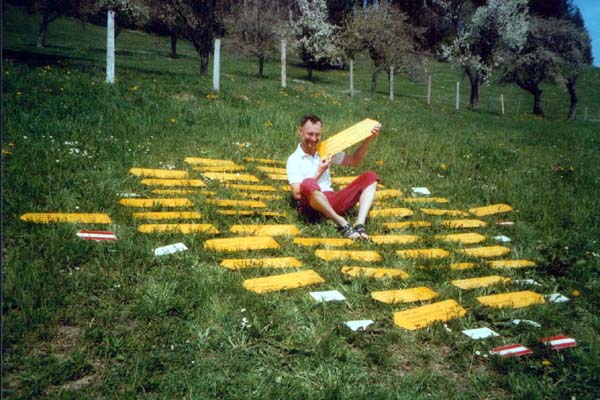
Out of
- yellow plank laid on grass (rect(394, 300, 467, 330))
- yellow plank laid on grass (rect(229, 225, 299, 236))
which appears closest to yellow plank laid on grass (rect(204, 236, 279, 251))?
yellow plank laid on grass (rect(229, 225, 299, 236))

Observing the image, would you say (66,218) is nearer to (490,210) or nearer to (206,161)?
(206,161)

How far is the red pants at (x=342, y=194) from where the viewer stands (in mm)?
4617

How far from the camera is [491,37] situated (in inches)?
1239

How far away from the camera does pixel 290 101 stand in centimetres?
1337

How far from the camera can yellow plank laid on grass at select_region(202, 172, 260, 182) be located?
19.6ft

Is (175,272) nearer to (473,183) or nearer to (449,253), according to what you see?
(449,253)

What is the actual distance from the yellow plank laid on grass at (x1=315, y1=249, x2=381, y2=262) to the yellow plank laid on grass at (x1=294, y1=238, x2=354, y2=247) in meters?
0.20

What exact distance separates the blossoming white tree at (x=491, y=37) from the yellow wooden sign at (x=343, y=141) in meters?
28.3

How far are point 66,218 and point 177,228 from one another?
3.04ft

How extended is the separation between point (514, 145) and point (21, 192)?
33.3 ft

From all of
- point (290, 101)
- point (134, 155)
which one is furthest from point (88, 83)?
point (290, 101)

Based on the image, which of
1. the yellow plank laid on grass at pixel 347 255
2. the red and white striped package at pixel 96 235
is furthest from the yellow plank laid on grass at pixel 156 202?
the yellow plank laid on grass at pixel 347 255

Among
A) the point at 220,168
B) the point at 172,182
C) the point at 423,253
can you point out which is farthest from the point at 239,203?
the point at 423,253

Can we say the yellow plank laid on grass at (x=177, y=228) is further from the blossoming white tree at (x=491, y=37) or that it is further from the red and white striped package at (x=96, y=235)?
the blossoming white tree at (x=491, y=37)
